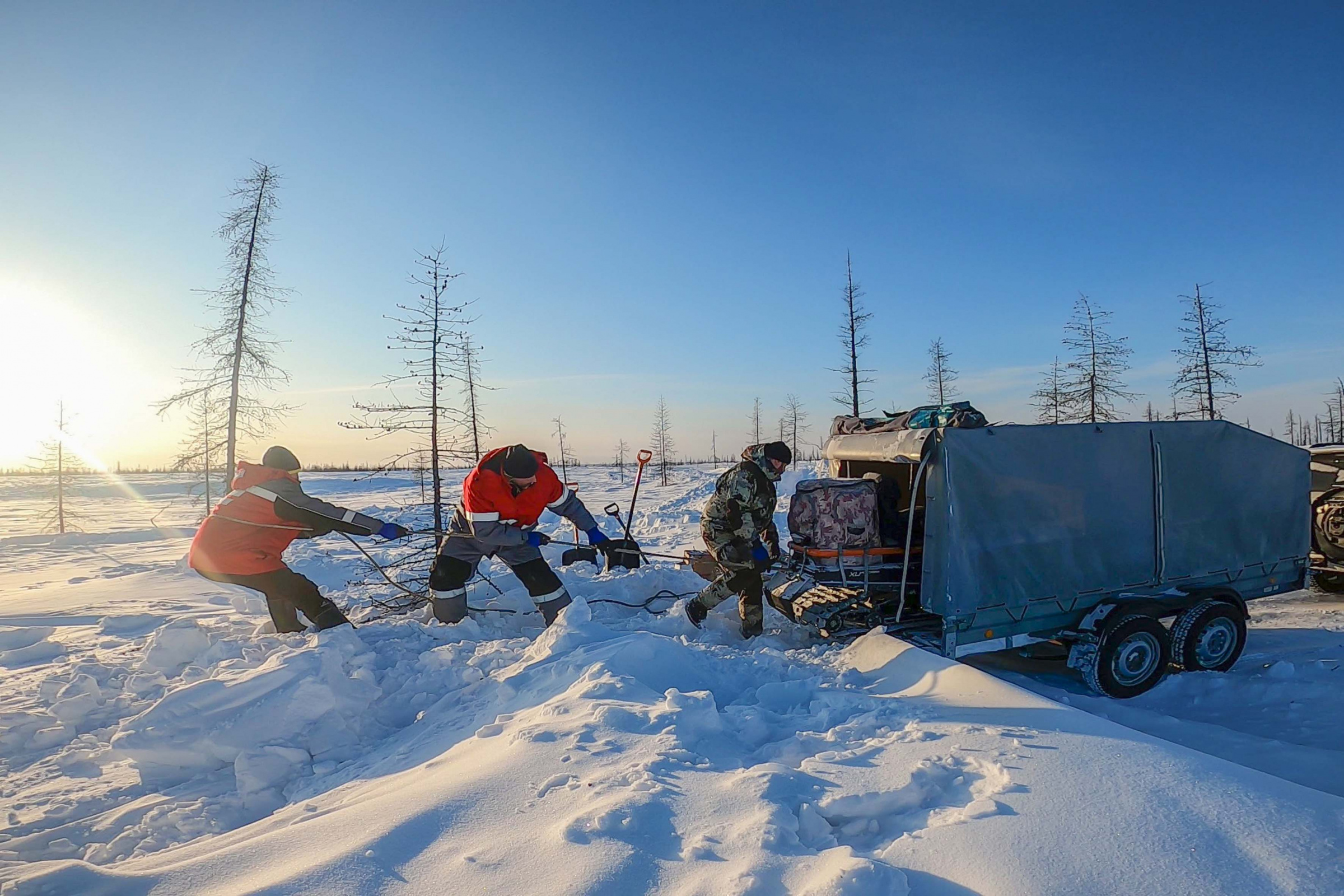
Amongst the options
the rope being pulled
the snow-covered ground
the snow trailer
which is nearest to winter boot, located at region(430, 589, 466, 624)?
the snow-covered ground

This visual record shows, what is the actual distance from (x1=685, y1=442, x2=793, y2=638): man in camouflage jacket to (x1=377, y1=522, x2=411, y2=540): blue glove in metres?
2.92

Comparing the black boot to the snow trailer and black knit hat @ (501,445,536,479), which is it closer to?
the snow trailer

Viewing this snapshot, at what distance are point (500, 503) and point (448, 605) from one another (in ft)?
3.73

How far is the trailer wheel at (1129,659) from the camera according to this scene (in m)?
5.63

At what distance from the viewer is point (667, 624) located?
7.02 metres

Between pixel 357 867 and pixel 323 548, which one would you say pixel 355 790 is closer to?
pixel 357 867

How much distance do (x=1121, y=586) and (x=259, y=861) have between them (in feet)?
21.1

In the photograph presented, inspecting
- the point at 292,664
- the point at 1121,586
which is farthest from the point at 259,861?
A: the point at 1121,586

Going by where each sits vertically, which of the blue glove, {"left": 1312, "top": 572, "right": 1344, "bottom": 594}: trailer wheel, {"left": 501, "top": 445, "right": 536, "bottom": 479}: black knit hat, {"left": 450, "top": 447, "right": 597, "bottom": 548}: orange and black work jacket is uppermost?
{"left": 501, "top": 445, "right": 536, "bottom": 479}: black knit hat

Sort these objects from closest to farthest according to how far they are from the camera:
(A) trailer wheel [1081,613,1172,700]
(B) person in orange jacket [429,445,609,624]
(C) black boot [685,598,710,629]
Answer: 1. (A) trailer wheel [1081,613,1172,700]
2. (B) person in orange jacket [429,445,609,624]
3. (C) black boot [685,598,710,629]

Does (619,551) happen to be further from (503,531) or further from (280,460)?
(280,460)

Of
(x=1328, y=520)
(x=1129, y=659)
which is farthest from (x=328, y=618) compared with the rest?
(x=1328, y=520)

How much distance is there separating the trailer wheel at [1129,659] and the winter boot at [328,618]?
643 centimetres

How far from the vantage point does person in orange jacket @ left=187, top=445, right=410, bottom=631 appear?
6.14 metres
